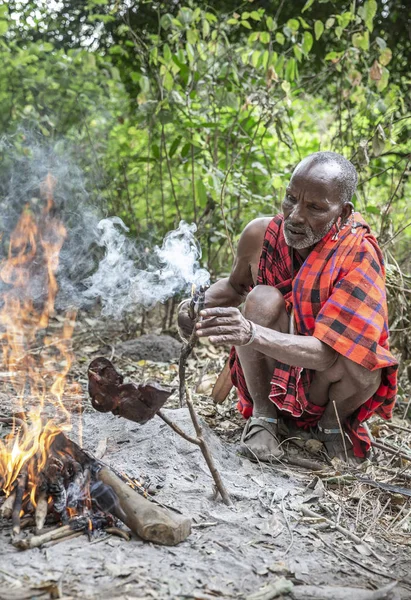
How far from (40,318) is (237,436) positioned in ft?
10.1

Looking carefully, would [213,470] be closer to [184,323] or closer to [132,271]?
[184,323]

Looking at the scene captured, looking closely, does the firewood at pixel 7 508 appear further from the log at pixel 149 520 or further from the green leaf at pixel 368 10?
the green leaf at pixel 368 10

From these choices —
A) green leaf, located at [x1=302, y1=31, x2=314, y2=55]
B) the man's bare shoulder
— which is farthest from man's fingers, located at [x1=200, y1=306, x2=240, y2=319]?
green leaf, located at [x1=302, y1=31, x2=314, y2=55]

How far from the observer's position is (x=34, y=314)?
621 cm

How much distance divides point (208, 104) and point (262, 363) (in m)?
2.85

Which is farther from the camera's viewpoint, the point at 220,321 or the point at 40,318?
the point at 40,318

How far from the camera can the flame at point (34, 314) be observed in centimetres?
414

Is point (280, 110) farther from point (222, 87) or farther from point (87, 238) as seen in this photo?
point (87, 238)

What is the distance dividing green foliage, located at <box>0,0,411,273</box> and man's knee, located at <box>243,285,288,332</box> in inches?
66.0

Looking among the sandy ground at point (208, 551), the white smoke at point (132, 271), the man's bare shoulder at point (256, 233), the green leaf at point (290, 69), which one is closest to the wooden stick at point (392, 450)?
the sandy ground at point (208, 551)

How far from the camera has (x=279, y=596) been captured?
1933 mm

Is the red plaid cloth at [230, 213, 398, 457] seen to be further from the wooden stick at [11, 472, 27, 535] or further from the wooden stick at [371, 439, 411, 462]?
the wooden stick at [11, 472, 27, 535]

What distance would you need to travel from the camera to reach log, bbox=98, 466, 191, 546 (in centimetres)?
213

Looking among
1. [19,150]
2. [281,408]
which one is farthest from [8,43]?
[281,408]
